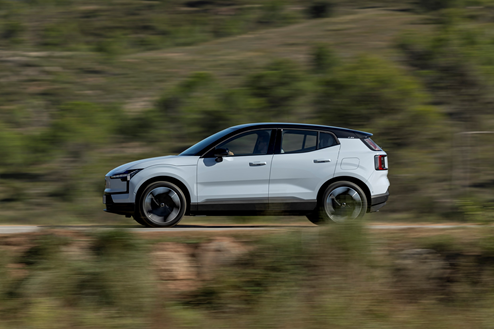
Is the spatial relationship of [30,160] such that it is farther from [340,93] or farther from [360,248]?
[360,248]

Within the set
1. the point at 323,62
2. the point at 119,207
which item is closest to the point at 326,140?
the point at 119,207

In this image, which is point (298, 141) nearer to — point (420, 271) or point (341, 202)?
point (341, 202)

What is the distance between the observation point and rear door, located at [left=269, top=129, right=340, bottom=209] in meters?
8.55

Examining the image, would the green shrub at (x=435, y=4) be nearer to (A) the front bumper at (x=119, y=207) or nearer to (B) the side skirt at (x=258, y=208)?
(B) the side skirt at (x=258, y=208)

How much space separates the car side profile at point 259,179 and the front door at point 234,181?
1 cm

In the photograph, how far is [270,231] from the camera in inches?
306

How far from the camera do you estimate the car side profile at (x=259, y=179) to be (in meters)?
8.56

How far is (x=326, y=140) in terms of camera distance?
8.81 m

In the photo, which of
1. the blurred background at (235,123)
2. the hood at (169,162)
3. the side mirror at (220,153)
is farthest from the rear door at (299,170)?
the hood at (169,162)

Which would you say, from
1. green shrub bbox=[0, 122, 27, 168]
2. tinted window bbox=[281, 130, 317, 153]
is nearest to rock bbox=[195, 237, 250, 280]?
tinted window bbox=[281, 130, 317, 153]

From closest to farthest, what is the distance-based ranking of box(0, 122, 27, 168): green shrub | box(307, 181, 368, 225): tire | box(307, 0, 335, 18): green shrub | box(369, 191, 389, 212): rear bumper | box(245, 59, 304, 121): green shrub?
1. box(307, 181, 368, 225): tire
2. box(369, 191, 389, 212): rear bumper
3. box(0, 122, 27, 168): green shrub
4. box(245, 59, 304, 121): green shrub
5. box(307, 0, 335, 18): green shrub

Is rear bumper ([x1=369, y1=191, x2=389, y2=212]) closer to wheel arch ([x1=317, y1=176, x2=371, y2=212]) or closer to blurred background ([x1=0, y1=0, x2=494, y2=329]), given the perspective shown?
wheel arch ([x1=317, y1=176, x2=371, y2=212])

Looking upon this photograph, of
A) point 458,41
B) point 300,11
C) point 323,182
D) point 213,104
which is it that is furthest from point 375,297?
point 300,11

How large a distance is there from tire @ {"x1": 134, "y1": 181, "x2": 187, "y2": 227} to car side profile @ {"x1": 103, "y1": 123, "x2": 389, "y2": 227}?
14 mm
